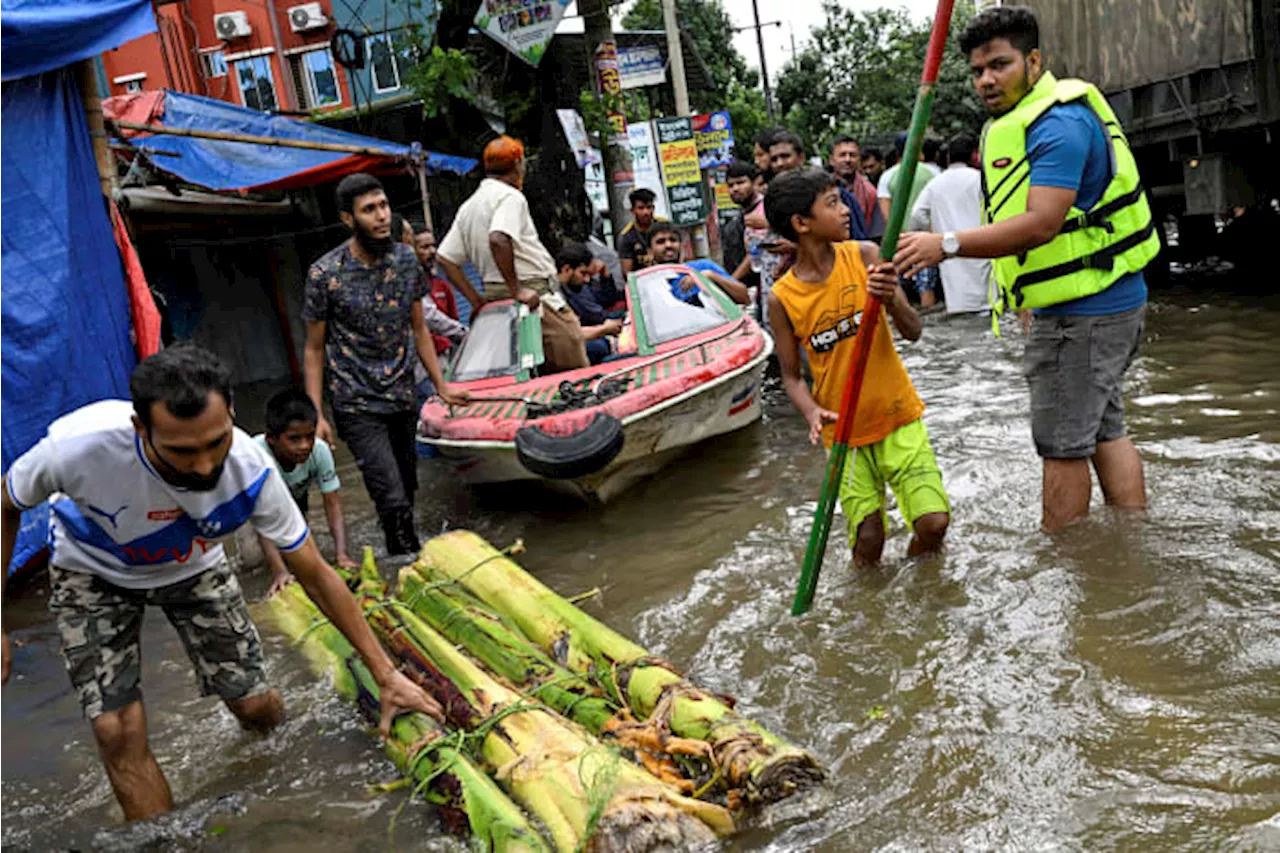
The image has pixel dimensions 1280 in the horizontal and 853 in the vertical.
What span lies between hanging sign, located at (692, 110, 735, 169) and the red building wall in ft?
23.9

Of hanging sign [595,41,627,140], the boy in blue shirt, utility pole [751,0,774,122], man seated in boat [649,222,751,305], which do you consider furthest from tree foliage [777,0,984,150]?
the boy in blue shirt

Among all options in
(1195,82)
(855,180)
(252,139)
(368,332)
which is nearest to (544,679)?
(368,332)

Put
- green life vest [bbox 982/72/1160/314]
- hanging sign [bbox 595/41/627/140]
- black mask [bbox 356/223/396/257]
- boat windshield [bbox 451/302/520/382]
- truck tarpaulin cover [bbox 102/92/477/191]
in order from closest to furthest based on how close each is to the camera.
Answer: green life vest [bbox 982/72/1160/314] → black mask [bbox 356/223/396/257] → boat windshield [bbox 451/302/520/382] → truck tarpaulin cover [bbox 102/92/477/191] → hanging sign [bbox 595/41/627/140]

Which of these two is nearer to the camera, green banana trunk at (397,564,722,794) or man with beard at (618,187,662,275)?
green banana trunk at (397,564,722,794)

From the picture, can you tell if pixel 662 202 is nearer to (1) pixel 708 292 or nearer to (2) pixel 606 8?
(2) pixel 606 8

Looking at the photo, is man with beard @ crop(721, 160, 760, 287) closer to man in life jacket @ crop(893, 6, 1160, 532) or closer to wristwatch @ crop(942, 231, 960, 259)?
man in life jacket @ crop(893, 6, 1160, 532)

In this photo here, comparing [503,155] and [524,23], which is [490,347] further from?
[524,23]

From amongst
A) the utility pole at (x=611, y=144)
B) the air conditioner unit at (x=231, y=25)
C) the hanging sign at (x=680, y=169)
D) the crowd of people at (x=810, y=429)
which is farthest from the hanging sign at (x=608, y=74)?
the air conditioner unit at (x=231, y=25)

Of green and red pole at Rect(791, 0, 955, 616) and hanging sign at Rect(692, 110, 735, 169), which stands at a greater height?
hanging sign at Rect(692, 110, 735, 169)

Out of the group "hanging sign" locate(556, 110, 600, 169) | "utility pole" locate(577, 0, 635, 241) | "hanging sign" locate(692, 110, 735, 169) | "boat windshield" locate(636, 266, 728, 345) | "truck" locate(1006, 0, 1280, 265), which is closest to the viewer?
"boat windshield" locate(636, 266, 728, 345)

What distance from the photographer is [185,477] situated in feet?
10.4

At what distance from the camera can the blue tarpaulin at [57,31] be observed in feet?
20.0

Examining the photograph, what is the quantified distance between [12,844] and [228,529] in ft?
4.42

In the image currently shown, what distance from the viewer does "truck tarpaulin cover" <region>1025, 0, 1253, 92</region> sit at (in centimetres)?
860
